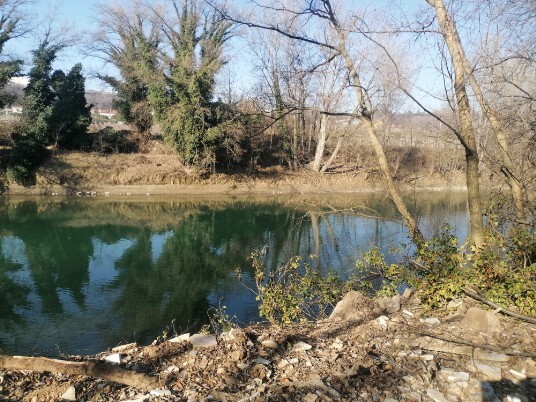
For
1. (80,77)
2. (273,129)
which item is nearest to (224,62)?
(273,129)

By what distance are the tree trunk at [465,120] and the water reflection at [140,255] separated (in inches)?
41.6

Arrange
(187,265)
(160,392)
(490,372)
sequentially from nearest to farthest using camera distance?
1. (160,392)
2. (490,372)
3. (187,265)

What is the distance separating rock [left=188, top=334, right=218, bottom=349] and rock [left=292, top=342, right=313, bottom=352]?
724 mm

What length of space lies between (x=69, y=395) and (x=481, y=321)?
12.2ft

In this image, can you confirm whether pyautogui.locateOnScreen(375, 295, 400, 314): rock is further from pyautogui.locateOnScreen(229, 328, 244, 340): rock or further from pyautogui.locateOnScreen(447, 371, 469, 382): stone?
pyautogui.locateOnScreen(229, 328, 244, 340): rock

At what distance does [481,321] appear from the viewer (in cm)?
453

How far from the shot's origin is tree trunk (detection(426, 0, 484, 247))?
5348 mm

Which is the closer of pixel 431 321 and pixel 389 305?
pixel 431 321

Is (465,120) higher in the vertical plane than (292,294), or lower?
higher

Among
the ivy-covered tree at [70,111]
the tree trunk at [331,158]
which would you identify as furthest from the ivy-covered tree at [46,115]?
the tree trunk at [331,158]

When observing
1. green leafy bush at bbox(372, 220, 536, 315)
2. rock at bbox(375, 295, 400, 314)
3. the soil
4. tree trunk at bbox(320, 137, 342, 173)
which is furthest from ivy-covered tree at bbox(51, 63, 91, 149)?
green leafy bush at bbox(372, 220, 536, 315)

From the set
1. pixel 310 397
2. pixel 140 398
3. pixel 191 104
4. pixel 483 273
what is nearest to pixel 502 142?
pixel 483 273

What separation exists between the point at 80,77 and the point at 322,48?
26.4 meters

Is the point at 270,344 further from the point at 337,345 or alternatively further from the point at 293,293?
the point at 293,293
